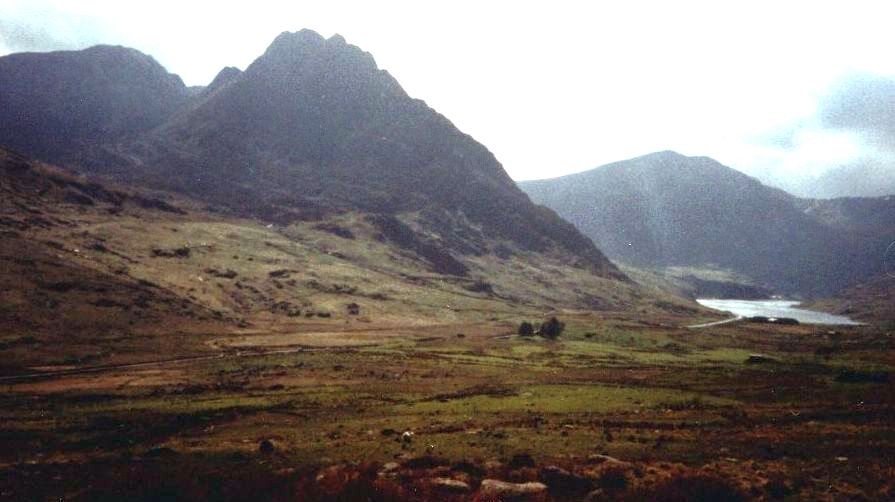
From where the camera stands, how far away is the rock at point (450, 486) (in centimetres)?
2987

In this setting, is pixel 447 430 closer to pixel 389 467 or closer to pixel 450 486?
pixel 389 467

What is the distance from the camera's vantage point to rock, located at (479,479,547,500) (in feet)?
94.6

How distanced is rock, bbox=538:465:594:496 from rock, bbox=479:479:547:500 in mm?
680

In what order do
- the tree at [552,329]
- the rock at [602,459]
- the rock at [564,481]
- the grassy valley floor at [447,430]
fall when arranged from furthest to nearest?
the tree at [552,329]
the rock at [602,459]
the grassy valley floor at [447,430]
the rock at [564,481]

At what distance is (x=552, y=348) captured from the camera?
108688 mm

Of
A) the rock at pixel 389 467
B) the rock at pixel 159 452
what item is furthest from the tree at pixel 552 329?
the rock at pixel 159 452

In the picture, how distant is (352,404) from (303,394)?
26.7 feet

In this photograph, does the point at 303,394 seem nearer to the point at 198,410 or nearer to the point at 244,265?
the point at 198,410

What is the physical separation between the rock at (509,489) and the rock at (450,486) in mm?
898

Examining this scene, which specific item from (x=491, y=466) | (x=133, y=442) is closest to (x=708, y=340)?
(x=491, y=466)

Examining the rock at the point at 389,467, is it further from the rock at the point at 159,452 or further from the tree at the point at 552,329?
the tree at the point at 552,329

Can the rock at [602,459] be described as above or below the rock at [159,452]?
above

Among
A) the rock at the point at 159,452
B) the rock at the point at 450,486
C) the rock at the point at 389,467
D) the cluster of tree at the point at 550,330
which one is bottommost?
the cluster of tree at the point at 550,330

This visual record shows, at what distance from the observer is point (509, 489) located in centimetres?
2919
